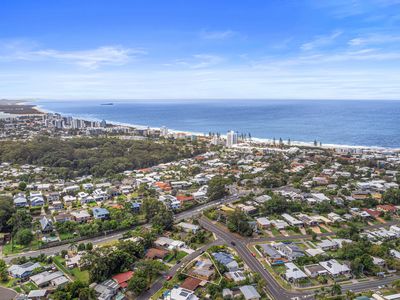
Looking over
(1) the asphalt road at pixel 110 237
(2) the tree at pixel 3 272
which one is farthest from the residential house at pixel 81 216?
(2) the tree at pixel 3 272

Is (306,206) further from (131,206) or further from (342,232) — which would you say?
(131,206)

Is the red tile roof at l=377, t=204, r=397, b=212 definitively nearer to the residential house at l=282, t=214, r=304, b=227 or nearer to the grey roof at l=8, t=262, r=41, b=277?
the residential house at l=282, t=214, r=304, b=227

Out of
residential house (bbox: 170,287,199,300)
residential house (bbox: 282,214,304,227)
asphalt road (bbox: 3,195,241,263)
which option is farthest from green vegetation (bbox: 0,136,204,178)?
residential house (bbox: 170,287,199,300)

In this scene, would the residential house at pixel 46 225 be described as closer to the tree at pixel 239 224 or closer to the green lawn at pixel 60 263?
the green lawn at pixel 60 263

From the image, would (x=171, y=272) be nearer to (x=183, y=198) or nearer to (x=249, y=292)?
(x=249, y=292)

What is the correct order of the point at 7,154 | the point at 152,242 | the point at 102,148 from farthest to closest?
the point at 102,148, the point at 7,154, the point at 152,242

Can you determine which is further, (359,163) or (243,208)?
(359,163)

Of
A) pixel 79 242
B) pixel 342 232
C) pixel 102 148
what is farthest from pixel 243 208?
pixel 102 148
